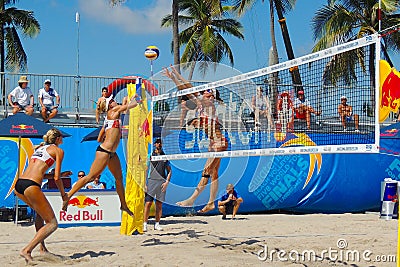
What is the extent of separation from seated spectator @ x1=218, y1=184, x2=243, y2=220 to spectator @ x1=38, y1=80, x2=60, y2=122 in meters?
4.67

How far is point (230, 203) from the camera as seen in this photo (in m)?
14.0

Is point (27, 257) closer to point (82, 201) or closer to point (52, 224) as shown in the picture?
point (52, 224)

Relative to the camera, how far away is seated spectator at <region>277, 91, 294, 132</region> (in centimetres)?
730

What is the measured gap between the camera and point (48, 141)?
7.95 m

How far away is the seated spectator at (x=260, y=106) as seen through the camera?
750 cm

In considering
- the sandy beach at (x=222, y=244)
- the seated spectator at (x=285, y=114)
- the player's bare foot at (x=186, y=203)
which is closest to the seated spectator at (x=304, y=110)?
the seated spectator at (x=285, y=114)

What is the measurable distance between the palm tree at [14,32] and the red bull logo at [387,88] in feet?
80.4

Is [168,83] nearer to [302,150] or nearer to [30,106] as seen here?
[302,150]

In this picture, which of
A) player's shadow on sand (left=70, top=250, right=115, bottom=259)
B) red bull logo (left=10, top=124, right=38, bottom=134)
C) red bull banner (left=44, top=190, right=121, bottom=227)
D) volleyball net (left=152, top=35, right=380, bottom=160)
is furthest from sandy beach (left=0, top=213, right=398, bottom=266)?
red bull logo (left=10, top=124, right=38, bottom=134)

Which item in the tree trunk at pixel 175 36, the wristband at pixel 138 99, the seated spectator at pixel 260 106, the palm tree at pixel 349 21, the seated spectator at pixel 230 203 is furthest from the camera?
the palm tree at pixel 349 21

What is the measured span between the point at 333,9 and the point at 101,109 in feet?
50.8

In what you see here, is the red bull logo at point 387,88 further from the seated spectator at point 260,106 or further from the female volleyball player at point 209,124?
the female volleyball player at point 209,124

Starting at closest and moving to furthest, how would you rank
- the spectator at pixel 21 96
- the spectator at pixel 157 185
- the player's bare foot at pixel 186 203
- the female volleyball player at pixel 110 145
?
the female volleyball player at pixel 110 145
the player's bare foot at pixel 186 203
the spectator at pixel 157 185
the spectator at pixel 21 96

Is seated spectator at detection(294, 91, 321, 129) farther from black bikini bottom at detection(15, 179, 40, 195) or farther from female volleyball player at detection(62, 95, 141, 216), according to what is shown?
black bikini bottom at detection(15, 179, 40, 195)
